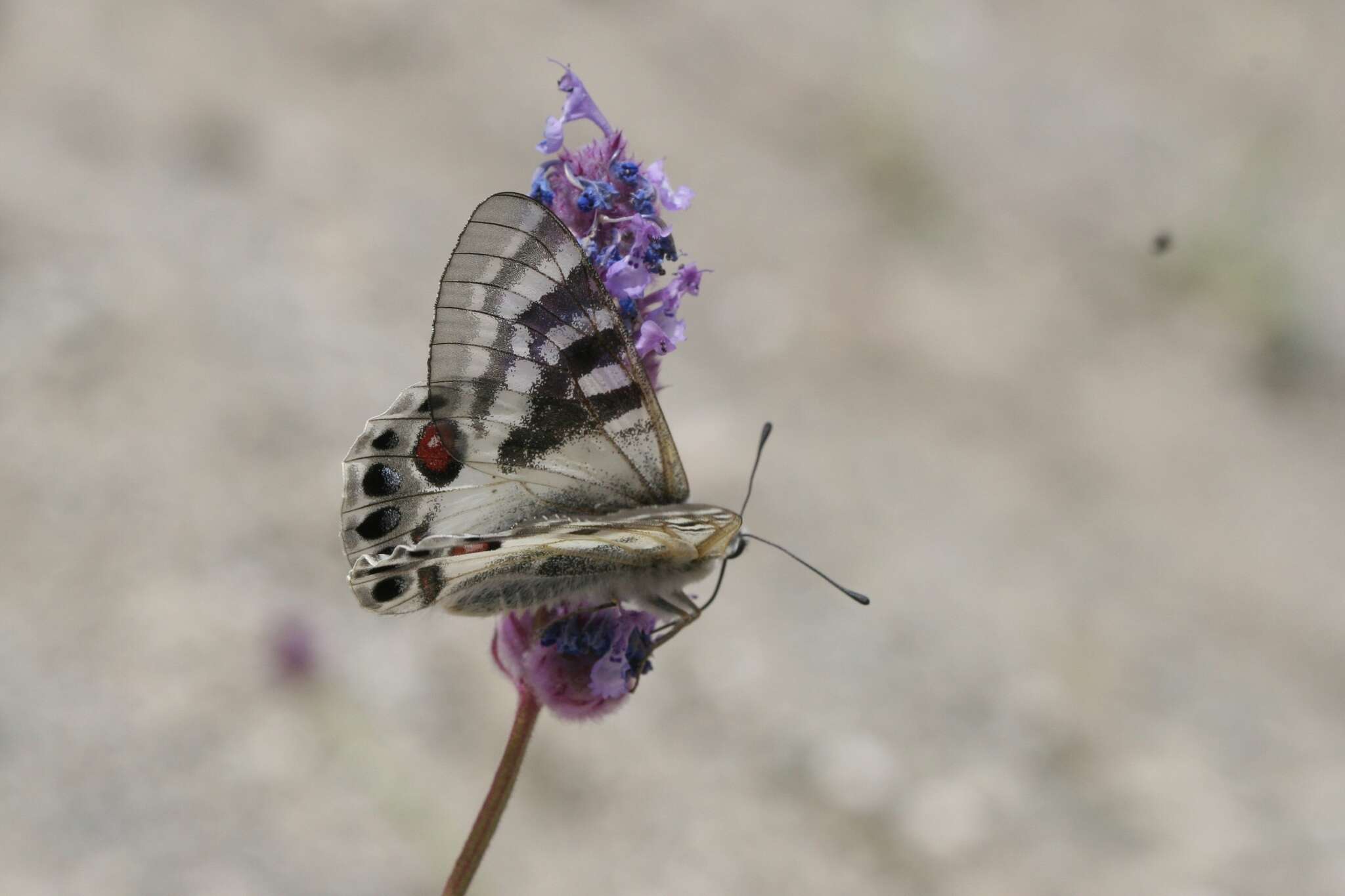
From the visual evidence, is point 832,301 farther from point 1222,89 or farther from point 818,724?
point 1222,89

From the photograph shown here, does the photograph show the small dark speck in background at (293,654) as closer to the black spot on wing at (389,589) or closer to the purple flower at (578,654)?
the purple flower at (578,654)

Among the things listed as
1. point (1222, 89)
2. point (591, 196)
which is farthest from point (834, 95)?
point (591, 196)

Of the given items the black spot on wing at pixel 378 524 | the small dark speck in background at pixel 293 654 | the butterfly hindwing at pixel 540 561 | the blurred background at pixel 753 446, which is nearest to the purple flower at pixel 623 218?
the butterfly hindwing at pixel 540 561

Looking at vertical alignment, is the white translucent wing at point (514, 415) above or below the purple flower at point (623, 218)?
below

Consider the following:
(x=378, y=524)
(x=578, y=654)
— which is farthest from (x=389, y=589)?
(x=578, y=654)

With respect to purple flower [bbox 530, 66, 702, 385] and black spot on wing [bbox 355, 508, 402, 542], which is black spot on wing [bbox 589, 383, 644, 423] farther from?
black spot on wing [bbox 355, 508, 402, 542]

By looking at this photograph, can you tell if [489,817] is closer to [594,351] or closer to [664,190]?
[594,351]
